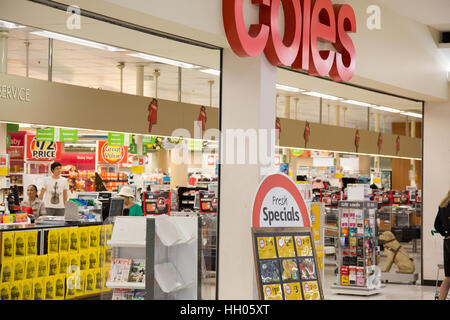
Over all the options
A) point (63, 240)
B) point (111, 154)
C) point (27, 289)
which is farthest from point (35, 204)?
point (111, 154)

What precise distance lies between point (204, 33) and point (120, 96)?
3.88m

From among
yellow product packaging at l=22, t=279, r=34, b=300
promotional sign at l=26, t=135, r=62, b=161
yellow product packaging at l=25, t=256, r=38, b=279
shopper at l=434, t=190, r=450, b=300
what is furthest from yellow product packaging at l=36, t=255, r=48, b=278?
promotional sign at l=26, t=135, r=62, b=161

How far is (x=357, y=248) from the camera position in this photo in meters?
9.46

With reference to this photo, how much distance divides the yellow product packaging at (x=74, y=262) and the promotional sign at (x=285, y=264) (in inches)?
151

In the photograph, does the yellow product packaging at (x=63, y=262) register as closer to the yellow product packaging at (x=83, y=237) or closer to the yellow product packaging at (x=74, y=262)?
the yellow product packaging at (x=74, y=262)

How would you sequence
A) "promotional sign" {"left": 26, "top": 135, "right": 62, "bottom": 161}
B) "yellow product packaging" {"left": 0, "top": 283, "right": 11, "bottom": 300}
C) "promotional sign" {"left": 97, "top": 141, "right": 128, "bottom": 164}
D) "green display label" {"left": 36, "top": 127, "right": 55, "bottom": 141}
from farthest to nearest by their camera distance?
"promotional sign" {"left": 97, "top": 141, "right": 128, "bottom": 164}
"promotional sign" {"left": 26, "top": 135, "right": 62, "bottom": 161}
"green display label" {"left": 36, "top": 127, "right": 55, "bottom": 141}
"yellow product packaging" {"left": 0, "top": 283, "right": 11, "bottom": 300}

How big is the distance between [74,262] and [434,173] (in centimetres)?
624

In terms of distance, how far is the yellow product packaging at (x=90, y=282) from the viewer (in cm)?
825

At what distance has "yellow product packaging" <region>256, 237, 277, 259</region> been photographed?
15.4 feet

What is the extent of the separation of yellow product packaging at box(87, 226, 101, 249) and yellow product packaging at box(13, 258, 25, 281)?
123 centimetres

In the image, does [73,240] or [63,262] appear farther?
[73,240]

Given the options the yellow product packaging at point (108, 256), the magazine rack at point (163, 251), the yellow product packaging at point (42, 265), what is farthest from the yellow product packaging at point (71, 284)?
the magazine rack at point (163, 251)

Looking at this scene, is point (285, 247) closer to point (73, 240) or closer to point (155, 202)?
point (73, 240)

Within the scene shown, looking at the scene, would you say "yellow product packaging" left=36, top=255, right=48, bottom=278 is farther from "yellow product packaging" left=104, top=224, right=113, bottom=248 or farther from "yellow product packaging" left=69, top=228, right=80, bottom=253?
"yellow product packaging" left=104, top=224, right=113, bottom=248
